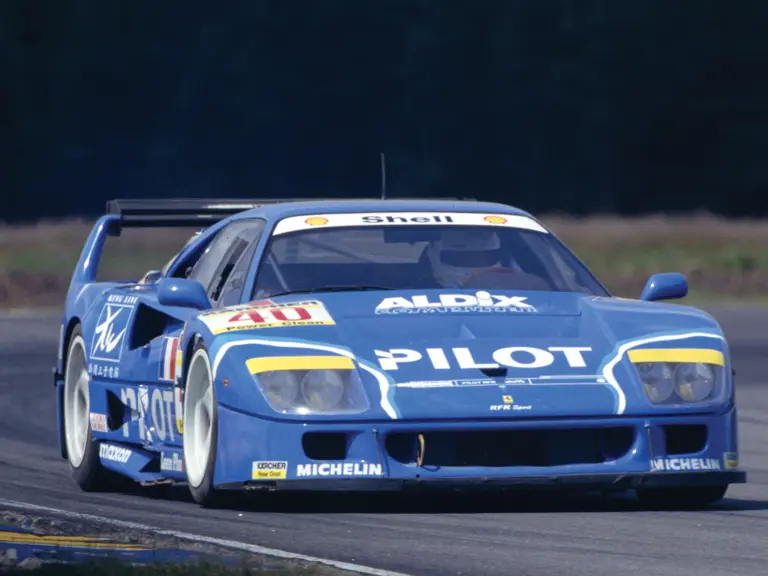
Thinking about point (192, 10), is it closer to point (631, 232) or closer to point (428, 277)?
point (631, 232)

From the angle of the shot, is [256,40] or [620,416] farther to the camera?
[256,40]

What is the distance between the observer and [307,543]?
5.98 metres

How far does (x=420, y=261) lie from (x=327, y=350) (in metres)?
1.23

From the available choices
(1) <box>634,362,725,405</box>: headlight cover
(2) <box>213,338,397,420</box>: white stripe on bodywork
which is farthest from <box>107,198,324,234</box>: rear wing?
(1) <box>634,362,725,405</box>: headlight cover

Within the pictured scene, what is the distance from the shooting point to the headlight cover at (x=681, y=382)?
6.64 meters

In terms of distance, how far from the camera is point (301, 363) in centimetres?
648

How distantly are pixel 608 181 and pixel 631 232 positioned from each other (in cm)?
2230

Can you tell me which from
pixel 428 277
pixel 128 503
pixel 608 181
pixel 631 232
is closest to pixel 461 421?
pixel 428 277

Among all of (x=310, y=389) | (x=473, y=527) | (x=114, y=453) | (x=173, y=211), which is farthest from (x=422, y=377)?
(x=173, y=211)

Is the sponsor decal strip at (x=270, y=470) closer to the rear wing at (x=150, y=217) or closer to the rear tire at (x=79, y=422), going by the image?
the rear tire at (x=79, y=422)

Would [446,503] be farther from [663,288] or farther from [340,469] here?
[663,288]

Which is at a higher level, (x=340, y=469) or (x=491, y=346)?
(x=491, y=346)

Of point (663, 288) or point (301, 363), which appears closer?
point (301, 363)

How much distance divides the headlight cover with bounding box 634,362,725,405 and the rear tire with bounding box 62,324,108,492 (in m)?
2.76
